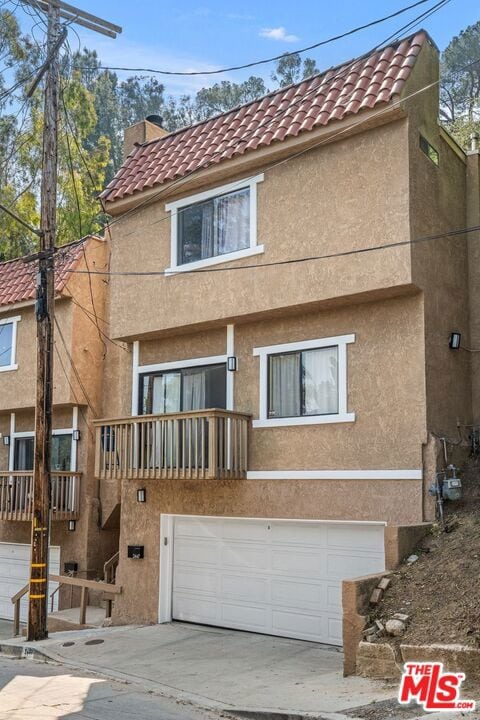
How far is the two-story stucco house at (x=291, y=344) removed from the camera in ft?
38.7

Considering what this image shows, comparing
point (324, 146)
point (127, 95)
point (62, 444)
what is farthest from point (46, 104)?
point (127, 95)

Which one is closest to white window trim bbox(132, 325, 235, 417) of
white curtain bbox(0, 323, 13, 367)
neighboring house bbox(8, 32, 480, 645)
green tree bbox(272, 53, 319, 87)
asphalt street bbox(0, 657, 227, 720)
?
neighboring house bbox(8, 32, 480, 645)

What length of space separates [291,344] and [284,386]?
0.73 metres

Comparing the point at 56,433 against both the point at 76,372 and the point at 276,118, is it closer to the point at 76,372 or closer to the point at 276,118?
the point at 76,372

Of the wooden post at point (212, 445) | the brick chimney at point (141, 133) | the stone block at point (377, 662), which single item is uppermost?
the brick chimney at point (141, 133)

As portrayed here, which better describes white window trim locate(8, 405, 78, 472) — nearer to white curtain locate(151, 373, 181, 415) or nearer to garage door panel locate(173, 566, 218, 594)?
white curtain locate(151, 373, 181, 415)

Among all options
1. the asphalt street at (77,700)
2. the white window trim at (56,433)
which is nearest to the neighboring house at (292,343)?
the asphalt street at (77,700)

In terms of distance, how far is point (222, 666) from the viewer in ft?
35.6

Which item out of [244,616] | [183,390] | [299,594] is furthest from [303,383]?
[244,616]

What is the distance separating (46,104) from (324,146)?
4.98m

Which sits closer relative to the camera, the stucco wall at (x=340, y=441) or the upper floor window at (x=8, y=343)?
the stucco wall at (x=340, y=441)

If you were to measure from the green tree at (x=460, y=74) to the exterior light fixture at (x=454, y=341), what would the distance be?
2729cm

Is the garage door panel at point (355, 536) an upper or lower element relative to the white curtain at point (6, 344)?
lower

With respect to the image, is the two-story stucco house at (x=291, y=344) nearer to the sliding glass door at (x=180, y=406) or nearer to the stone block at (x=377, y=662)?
the sliding glass door at (x=180, y=406)
